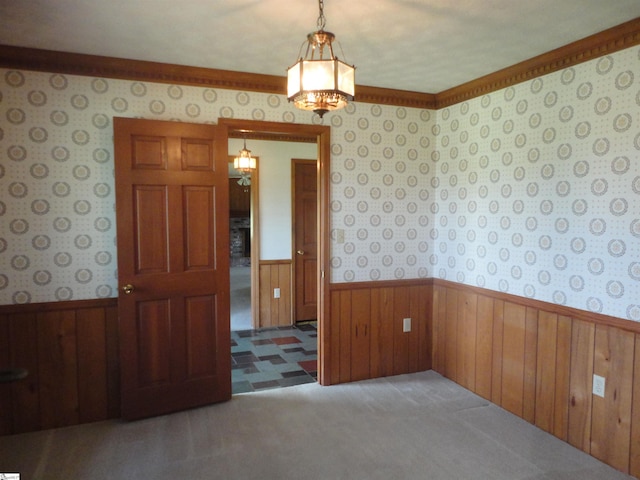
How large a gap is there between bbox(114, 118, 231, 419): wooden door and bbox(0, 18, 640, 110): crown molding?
377mm

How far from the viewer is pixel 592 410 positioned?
2.68 meters

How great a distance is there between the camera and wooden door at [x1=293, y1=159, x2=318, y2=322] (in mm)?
5770

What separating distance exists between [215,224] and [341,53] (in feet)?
4.78

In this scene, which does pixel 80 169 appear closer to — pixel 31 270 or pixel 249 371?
pixel 31 270

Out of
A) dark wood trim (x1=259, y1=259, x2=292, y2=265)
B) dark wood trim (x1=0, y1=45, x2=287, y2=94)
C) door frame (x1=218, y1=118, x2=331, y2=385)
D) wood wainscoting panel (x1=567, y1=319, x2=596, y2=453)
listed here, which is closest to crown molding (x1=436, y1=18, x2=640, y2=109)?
door frame (x1=218, y1=118, x2=331, y2=385)

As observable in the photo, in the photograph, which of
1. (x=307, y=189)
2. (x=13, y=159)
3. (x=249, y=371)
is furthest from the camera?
(x=307, y=189)

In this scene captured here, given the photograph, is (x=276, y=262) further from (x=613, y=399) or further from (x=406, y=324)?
(x=613, y=399)

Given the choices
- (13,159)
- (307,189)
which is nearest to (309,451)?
(13,159)

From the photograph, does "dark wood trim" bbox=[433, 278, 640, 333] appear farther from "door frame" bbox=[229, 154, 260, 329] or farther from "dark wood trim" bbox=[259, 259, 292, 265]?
"door frame" bbox=[229, 154, 260, 329]

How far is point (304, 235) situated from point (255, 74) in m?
2.77

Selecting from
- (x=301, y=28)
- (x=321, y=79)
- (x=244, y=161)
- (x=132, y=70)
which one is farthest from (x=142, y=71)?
(x=244, y=161)

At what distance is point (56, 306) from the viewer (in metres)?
2.98

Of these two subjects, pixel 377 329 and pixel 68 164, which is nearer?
pixel 68 164

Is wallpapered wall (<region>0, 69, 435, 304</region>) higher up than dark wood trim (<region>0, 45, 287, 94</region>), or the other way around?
dark wood trim (<region>0, 45, 287, 94</region>)
